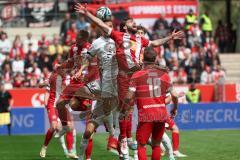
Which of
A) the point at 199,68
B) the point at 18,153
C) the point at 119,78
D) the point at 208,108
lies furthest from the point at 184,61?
the point at 119,78

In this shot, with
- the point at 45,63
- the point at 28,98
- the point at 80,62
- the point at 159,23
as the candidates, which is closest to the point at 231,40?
the point at 159,23

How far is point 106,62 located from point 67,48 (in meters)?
16.8

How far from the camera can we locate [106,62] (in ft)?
50.4

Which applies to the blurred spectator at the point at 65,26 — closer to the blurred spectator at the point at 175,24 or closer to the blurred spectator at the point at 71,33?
the blurred spectator at the point at 71,33

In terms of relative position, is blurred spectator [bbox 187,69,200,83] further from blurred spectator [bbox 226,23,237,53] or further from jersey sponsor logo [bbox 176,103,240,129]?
blurred spectator [bbox 226,23,237,53]

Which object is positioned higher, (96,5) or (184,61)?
(96,5)

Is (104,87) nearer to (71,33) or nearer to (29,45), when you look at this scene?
(71,33)

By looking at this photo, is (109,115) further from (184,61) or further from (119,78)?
(184,61)

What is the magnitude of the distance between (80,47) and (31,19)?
21.2 meters

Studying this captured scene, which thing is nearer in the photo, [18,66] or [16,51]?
[18,66]

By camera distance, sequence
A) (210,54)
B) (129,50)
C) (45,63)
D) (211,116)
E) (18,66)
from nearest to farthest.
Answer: (129,50)
(211,116)
(18,66)
(45,63)
(210,54)

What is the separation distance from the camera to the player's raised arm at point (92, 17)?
44.5 feet

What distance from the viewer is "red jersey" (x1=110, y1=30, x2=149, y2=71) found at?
15.1 meters

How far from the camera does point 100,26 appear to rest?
14.0 metres
